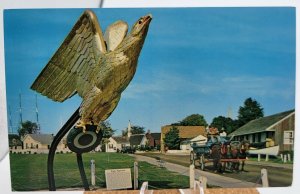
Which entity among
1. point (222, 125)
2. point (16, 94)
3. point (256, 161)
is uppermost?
point (16, 94)

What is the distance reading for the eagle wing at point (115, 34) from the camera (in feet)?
7.21

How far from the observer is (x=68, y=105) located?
226cm

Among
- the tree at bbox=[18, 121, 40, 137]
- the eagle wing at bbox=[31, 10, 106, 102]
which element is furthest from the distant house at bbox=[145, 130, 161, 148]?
the tree at bbox=[18, 121, 40, 137]

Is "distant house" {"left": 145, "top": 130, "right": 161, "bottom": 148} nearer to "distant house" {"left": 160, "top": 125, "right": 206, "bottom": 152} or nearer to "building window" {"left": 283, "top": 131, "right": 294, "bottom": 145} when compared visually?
"distant house" {"left": 160, "top": 125, "right": 206, "bottom": 152}

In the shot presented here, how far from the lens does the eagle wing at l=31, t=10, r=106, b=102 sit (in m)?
2.18

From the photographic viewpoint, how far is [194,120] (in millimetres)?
2289

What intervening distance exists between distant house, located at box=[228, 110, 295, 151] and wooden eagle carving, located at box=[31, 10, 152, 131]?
607 millimetres

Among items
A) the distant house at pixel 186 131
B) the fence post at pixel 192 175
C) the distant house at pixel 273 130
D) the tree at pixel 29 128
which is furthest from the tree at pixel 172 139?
the tree at pixel 29 128

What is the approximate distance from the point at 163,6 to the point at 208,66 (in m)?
0.35

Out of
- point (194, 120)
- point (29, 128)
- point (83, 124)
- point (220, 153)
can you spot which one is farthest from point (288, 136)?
point (29, 128)

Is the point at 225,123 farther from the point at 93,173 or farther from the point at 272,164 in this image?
the point at 93,173

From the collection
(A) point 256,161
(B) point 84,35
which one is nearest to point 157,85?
(B) point 84,35

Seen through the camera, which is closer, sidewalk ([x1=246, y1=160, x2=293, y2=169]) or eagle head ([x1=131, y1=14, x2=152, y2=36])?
eagle head ([x1=131, y1=14, x2=152, y2=36])

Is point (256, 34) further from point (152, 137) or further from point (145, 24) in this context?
point (152, 137)
